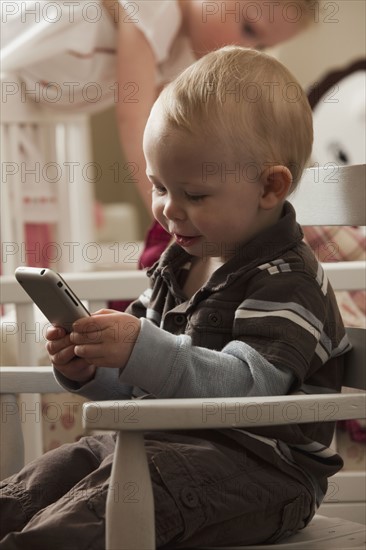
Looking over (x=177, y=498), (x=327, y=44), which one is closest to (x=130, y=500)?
(x=177, y=498)

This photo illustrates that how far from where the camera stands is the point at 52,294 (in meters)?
0.84

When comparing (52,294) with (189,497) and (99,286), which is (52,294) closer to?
(189,497)

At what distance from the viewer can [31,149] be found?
1.97 m

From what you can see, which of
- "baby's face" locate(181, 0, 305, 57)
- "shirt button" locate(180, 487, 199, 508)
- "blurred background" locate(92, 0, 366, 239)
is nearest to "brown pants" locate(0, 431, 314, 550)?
"shirt button" locate(180, 487, 199, 508)

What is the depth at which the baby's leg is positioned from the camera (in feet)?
3.00

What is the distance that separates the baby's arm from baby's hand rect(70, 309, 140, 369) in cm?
102

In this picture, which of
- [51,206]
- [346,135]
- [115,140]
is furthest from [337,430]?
[115,140]

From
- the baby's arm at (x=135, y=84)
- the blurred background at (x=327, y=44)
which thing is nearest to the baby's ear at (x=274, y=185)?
the baby's arm at (x=135, y=84)

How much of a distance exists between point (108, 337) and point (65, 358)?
91mm

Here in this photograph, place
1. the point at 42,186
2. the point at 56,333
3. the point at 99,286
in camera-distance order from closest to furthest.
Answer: the point at 56,333 → the point at 99,286 → the point at 42,186

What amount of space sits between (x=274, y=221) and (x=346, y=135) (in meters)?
1.70

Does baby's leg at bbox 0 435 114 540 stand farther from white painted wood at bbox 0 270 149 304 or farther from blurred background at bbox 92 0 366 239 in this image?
blurred background at bbox 92 0 366 239

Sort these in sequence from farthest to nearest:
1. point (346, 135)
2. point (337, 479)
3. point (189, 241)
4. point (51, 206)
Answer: point (346, 135) < point (51, 206) < point (337, 479) < point (189, 241)

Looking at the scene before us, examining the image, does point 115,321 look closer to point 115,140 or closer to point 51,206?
point 51,206
